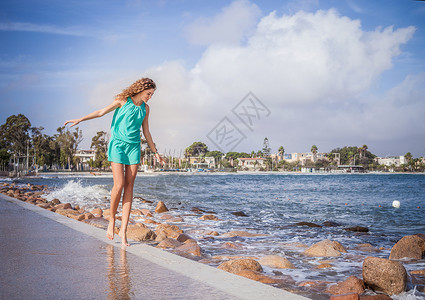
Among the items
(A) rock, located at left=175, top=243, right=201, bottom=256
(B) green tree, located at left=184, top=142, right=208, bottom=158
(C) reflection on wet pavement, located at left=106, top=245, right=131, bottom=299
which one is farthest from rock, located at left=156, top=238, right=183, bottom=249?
(B) green tree, located at left=184, top=142, right=208, bottom=158

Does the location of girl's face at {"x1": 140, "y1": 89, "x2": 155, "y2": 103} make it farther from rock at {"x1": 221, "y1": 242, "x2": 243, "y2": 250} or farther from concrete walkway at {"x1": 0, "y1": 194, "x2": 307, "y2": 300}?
rock at {"x1": 221, "y1": 242, "x2": 243, "y2": 250}

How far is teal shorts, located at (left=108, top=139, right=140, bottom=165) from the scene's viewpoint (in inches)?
156

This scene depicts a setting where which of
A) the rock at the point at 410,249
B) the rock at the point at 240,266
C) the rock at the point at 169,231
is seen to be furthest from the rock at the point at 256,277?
the rock at the point at 169,231

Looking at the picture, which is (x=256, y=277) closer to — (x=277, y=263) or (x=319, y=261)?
(x=277, y=263)

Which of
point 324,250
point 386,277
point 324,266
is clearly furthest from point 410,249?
point 386,277

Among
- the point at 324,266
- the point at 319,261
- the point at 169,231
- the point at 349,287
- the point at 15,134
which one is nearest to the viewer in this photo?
the point at 349,287

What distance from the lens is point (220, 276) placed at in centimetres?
278

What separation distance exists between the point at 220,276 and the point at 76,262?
1249 mm

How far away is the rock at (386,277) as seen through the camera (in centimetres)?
375

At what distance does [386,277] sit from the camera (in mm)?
3762

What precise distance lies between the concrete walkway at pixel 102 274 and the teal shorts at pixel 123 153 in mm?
911

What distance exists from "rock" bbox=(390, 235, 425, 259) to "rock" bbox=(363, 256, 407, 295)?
210 cm

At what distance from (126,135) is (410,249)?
461 centimetres

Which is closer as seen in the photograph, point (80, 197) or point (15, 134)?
point (80, 197)
